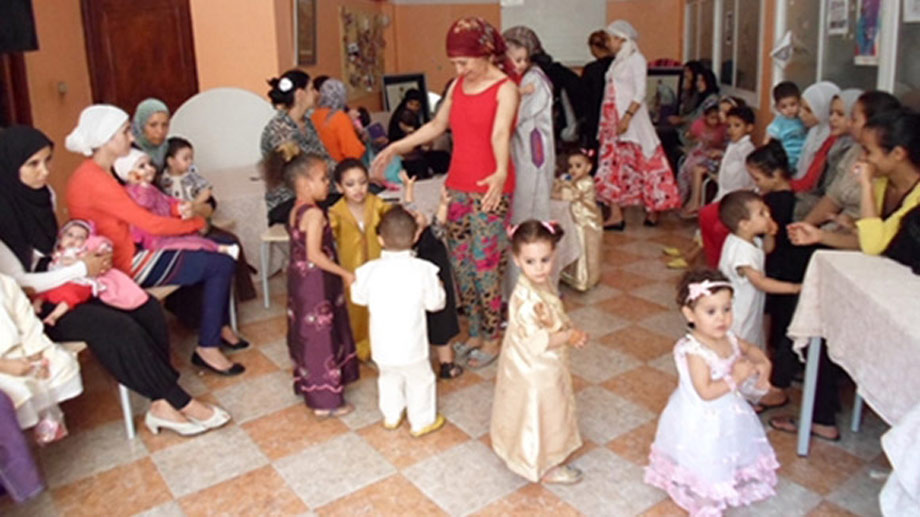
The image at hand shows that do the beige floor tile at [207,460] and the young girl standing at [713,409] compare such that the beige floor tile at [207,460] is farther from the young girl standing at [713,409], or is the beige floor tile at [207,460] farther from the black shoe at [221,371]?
the young girl standing at [713,409]

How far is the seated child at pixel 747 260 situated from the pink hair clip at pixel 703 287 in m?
0.64

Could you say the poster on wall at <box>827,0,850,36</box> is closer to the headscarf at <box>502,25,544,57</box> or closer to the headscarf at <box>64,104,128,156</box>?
the headscarf at <box>502,25,544,57</box>

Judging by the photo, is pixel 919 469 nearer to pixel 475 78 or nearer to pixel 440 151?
pixel 475 78

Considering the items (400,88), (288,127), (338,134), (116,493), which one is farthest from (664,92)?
(116,493)

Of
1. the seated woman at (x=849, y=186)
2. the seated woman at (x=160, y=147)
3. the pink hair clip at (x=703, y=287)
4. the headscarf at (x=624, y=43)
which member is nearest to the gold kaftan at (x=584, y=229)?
the seated woman at (x=849, y=186)

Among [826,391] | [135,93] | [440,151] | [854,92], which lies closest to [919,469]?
[826,391]

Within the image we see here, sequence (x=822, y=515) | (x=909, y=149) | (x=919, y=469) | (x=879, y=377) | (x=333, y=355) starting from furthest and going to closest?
1. (x=333, y=355)
2. (x=909, y=149)
3. (x=822, y=515)
4. (x=879, y=377)
5. (x=919, y=469)

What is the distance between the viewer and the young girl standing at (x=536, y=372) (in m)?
2.30

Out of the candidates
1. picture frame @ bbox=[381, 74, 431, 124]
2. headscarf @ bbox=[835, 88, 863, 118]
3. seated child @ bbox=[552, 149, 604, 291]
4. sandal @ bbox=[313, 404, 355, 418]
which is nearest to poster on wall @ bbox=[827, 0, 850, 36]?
headscarf @ bbox=[835, 88, 863, 118]

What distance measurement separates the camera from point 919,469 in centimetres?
175

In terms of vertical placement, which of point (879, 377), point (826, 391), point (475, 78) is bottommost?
point (826, 391)

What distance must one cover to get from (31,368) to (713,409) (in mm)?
2097

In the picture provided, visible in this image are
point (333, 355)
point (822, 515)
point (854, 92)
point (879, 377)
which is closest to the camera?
point (879, 377)

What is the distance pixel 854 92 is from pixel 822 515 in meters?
2.30
